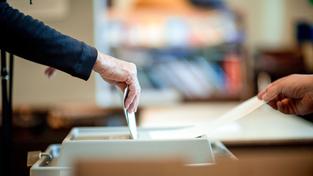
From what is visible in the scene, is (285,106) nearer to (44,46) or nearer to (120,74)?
(120,74)

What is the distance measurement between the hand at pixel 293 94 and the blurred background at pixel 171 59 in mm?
269

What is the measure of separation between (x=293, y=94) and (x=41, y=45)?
1.94ft

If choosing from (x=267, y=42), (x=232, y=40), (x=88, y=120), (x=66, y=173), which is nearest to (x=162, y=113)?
(x=88, y=120)

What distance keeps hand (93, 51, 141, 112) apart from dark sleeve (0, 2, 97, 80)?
0.04 meters

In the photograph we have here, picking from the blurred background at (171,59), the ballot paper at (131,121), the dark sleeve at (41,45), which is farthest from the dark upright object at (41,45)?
the blurred background at (171,59)

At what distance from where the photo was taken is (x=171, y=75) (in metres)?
2.67

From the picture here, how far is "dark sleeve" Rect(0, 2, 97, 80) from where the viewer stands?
0.80 meters

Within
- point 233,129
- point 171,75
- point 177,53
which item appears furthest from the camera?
point 177,53

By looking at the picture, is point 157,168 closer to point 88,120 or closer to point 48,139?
point 48,139

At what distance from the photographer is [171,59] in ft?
9.69

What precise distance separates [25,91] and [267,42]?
6.97 feet

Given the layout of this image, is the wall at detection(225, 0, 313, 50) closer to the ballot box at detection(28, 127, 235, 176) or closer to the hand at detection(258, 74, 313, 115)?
the hand at detection(258, 74, 313, 115)

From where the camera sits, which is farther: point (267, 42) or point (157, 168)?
point (267, 42)

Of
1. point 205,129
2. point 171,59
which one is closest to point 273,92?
point 205,129
